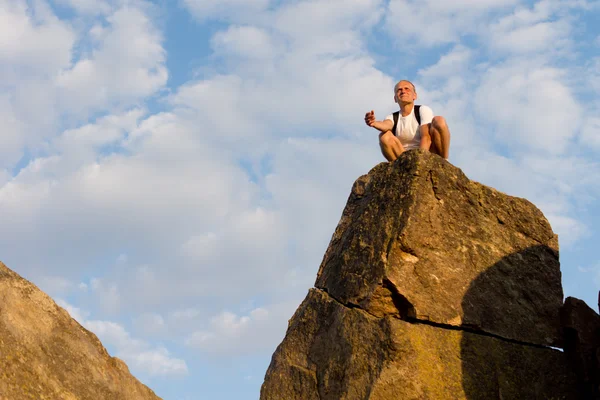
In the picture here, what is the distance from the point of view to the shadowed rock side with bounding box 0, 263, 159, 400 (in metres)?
7.90

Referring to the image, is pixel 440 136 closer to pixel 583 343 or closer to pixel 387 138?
pixel 387 138

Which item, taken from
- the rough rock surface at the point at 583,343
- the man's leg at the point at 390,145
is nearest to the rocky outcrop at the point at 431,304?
the rough rock surface at the point at 583,343

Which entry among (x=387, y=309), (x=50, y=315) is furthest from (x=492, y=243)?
(x=50, y=315)

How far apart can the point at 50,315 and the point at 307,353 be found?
384 centimetres

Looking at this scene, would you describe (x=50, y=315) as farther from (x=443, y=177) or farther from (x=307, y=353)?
(x=443, y=177)

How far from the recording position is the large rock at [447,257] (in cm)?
1057

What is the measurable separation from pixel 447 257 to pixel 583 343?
2.29 m

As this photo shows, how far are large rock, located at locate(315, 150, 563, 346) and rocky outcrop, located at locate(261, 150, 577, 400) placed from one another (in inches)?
0.7

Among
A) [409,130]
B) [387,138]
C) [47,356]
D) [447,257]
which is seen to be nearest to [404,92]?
[409,130]

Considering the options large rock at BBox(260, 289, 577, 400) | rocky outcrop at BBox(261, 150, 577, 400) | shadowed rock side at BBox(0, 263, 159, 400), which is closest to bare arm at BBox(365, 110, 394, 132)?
rocky outcrop at BBox(261, 150, 577, 400)

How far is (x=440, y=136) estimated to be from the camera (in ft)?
39.9

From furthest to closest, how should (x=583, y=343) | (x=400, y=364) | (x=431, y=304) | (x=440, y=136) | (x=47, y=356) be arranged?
(x=440, y=136), (x=583, y=343), (x=431, y=304), (x=400, y=364), (x=47, y=356)

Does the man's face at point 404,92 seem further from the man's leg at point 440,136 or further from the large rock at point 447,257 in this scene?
the large rock at point 447,257

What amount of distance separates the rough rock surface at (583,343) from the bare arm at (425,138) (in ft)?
10.5
